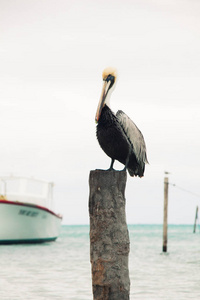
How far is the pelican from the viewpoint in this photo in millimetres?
6629

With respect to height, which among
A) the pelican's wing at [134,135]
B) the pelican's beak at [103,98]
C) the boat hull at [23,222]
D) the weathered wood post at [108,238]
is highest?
the pelican's beak at [103,98]

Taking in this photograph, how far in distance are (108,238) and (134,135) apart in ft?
5.23

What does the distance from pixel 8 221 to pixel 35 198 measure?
3.15 meters

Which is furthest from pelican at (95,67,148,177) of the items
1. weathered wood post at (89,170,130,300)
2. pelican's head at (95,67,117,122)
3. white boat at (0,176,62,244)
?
white boat at (0,176,62,244)

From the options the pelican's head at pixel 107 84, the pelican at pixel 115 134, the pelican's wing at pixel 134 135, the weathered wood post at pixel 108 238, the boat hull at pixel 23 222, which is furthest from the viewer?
the boat hull at pixel 23 222

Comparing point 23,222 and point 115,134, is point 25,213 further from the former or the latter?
point 115,134

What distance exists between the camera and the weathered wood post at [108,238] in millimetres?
6027

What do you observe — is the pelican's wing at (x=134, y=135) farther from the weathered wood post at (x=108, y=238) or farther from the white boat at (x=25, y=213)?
the white boat at (x=25, y=213)

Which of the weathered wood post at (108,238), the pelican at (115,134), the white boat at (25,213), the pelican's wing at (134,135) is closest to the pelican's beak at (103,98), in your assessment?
the pelican at (115,134)

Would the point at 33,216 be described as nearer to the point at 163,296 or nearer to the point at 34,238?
the point at 34,238

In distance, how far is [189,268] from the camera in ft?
67.9

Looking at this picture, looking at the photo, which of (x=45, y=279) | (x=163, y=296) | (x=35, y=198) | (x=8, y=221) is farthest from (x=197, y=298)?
(x=35, y=198)

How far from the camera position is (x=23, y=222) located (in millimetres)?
31828

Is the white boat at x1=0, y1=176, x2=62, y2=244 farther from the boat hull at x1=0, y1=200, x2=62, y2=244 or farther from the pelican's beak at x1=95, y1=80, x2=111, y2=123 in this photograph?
the pelican's beak at x1=95, y1=80, x2=111, y2=123
